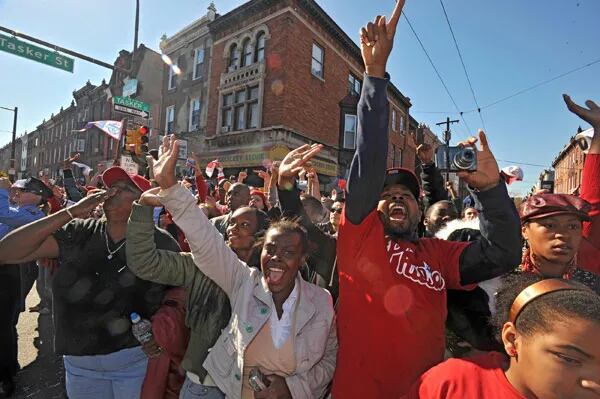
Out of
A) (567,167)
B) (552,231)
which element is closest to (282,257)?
(552,231)

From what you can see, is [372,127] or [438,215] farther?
[438,215]

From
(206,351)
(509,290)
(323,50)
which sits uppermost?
(323,50)

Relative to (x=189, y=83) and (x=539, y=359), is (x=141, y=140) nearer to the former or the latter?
(x=539, y=359)

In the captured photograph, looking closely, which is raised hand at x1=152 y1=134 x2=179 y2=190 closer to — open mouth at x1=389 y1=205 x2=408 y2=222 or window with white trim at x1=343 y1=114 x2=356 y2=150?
open mouth at x1=389 y1=205 x2=408 y2=222

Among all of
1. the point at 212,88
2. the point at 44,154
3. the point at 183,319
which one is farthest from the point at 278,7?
the point at 44,154

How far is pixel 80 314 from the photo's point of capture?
223 centimetres

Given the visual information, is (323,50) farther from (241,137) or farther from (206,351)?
(206,351)

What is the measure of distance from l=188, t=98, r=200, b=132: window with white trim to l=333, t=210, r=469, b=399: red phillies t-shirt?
19.6 metres

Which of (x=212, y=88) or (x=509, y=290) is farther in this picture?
(x=212, y=88)

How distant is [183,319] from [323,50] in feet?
59.4

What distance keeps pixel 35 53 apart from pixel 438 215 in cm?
1055

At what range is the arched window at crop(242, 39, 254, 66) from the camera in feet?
57.3

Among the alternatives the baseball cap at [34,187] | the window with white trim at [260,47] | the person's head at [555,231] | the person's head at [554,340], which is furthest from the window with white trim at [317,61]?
the person's head at [554,340]

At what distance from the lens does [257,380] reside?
1731 millimetres
